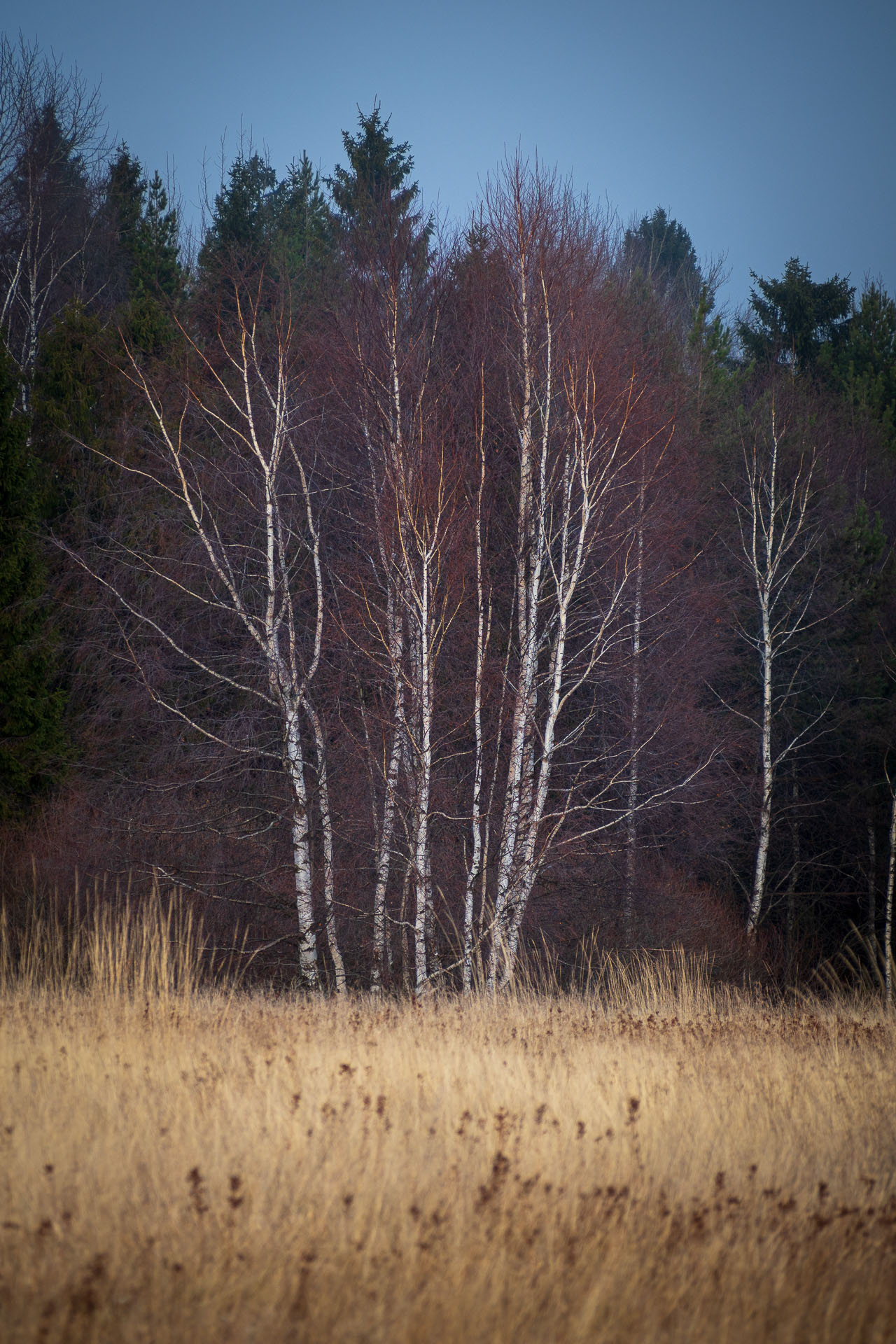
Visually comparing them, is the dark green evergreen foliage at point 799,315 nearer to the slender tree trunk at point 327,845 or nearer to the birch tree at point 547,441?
the birch tree at point 547,441

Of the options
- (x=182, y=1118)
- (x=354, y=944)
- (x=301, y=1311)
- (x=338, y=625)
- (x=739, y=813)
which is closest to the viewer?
(x=301, y=1311)

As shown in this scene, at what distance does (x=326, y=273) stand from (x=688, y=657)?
9324 millimetres

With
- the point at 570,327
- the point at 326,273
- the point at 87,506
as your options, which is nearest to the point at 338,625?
the point at 570,327

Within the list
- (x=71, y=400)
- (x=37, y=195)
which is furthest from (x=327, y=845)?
(x=37, y=195)

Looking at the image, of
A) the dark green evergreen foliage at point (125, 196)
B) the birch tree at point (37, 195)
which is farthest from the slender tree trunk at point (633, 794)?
the dark green evergreen foliage at point (125, 196)

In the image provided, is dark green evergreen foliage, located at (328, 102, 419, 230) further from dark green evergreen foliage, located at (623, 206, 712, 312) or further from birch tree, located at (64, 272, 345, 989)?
dark green evergreen foliage, located at (623, 206, 712, 312)

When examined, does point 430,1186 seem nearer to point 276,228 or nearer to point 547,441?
point 547,441

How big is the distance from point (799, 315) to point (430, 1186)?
25.2 m

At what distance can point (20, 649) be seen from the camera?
12.5 m

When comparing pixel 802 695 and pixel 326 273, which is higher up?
pixel 326 273

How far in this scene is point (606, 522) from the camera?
12.3 meters

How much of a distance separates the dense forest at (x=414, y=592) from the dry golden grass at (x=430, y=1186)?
10.3 ft

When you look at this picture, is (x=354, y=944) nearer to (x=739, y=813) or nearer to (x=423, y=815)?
(x=423, y=815)

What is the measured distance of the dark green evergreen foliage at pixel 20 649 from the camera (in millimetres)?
12391
